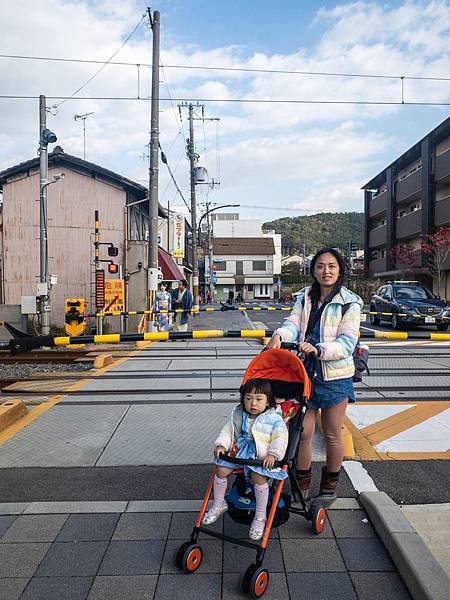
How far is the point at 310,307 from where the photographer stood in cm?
367

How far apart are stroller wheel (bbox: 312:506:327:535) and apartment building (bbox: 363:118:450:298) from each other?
33131mm

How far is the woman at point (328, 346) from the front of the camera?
3.46m

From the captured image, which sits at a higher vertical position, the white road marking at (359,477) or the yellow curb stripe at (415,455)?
the yellow curb stripe at (415,455)

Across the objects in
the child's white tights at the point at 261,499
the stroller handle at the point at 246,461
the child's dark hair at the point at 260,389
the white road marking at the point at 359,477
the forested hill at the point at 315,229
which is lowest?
the white road marking at the point at 359,477

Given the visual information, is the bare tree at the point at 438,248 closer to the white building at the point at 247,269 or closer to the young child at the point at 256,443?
the young child at the point at 256,443

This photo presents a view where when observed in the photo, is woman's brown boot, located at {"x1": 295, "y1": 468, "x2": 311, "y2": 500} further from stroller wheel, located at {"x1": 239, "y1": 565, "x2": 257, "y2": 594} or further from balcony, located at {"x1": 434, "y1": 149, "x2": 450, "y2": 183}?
balcony, located at {"x1": 434, "y1": 149, "x2": 450, "y2": 183}

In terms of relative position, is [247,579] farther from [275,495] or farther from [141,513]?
[141,513]

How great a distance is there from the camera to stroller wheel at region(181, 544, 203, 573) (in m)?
2.80

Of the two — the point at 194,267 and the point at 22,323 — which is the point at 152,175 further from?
the point at 194,267

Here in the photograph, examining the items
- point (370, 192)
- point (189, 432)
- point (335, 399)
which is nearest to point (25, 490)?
point (189, 432)

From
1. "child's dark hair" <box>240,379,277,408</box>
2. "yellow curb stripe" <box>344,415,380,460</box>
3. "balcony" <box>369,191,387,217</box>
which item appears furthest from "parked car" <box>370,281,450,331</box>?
"balcony" <box>369,191,387,217</box>

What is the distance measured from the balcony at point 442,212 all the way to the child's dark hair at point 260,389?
109 ft

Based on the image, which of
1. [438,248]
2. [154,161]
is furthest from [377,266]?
[154,161]

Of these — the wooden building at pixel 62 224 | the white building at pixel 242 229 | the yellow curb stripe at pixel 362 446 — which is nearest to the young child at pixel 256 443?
the yellow curb stripe at pixel 362 446
